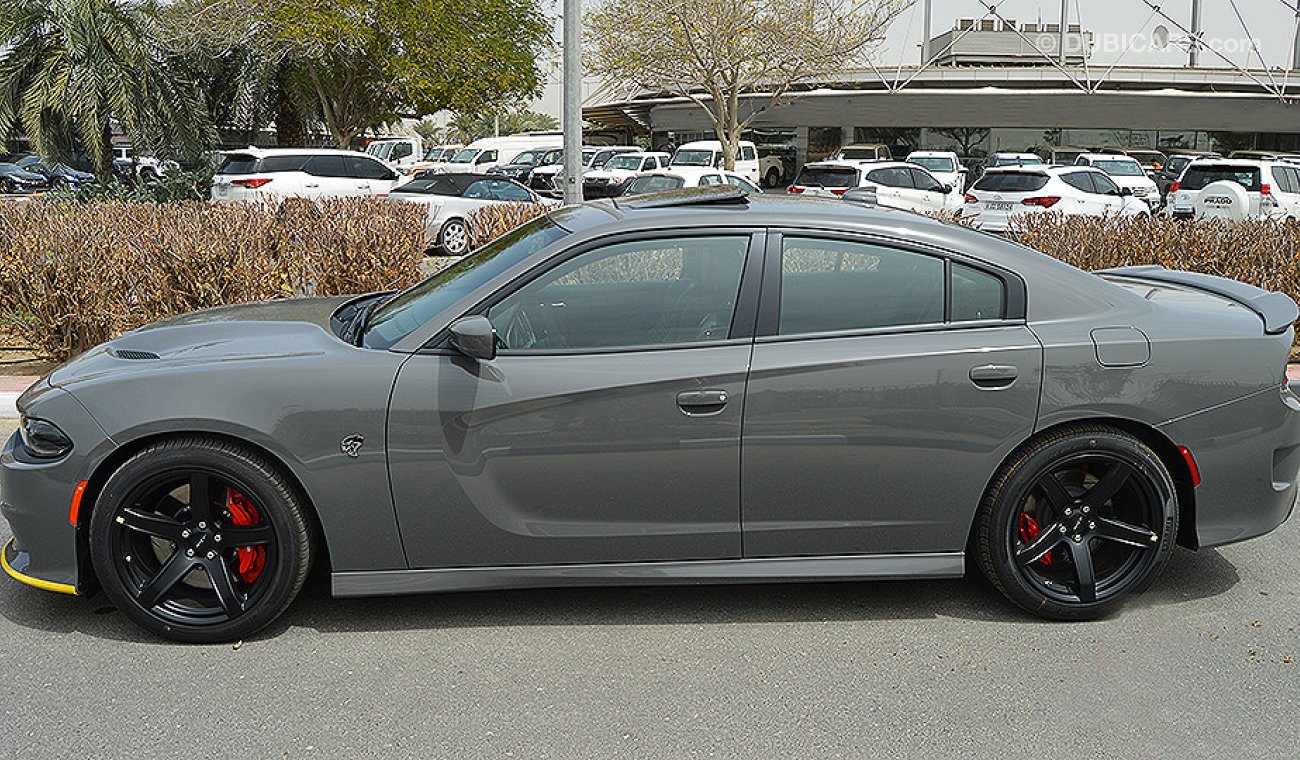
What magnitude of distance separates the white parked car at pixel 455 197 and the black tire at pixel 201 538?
1494 centimetres

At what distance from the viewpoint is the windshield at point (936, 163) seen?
37094mm

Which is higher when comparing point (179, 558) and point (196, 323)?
point (196, 323)

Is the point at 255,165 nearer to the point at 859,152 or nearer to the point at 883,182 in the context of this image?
the point at 883,182

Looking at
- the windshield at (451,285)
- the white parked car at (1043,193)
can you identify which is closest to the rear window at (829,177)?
the white parked car at (1043,193)

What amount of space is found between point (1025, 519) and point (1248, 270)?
611 centimetres

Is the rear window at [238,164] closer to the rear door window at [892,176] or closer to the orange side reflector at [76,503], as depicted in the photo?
the rear door window at [892,176]

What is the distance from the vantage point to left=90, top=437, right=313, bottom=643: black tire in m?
4.00

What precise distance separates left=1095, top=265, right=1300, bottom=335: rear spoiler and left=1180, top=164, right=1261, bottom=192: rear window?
19.1 m

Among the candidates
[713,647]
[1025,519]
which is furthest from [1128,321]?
[713,647]

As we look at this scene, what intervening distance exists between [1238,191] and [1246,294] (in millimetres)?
19211

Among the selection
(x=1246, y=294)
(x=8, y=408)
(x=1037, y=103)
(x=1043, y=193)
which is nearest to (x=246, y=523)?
(x=1246, y=294)

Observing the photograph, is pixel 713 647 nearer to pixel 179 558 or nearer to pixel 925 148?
pixel 179 558

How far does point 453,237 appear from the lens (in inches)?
768

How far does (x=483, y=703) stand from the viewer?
3.75 metres
